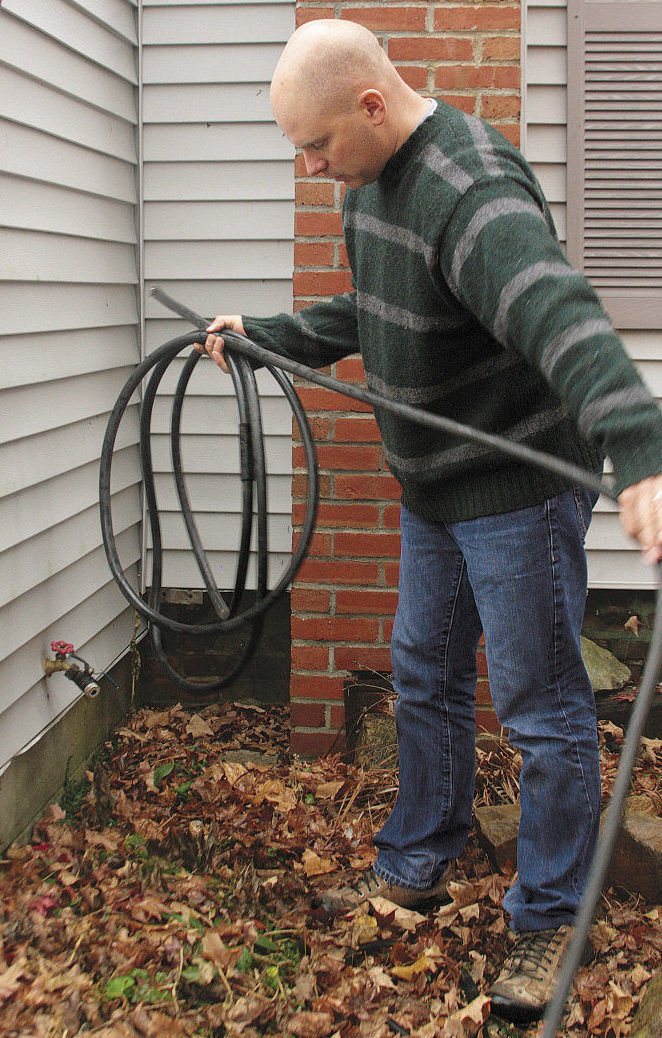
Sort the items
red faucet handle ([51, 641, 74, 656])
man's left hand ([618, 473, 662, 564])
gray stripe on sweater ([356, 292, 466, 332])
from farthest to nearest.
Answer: red faucet handle ([51, 641, 74, 656]) → gray stripe on sweater ([356, 292, 466, 332]) → man's left hand ([618, 473, 662, 564])

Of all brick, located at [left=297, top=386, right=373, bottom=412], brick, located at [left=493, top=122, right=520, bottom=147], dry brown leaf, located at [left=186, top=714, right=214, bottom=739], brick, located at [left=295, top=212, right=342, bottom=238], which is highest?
brick, located at [left=493, top=122, right=520, bottom=147]

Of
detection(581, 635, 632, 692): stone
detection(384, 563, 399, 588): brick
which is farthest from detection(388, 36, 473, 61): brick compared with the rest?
detection(581, 635, 632, 692): stone

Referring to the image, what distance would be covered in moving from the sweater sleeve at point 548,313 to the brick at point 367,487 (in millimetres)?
1285

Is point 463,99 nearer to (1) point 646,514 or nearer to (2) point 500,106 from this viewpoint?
(2) point 500,106

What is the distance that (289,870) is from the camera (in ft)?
7.80

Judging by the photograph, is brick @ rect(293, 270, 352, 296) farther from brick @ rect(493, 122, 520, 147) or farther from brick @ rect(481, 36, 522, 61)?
brick @ rect(481, 36, 522, 61)

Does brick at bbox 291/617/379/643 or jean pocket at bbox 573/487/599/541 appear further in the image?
brick at bbox 291/617/379/643

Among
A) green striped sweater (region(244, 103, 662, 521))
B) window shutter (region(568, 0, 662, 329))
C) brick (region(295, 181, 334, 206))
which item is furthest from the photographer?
window shutter (region(568, 0, 662, 329))

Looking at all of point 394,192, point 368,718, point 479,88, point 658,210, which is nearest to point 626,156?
point 658,210

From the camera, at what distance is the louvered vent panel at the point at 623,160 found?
278 centimetres

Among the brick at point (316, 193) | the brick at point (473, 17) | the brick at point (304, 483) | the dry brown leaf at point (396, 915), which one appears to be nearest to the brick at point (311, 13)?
the brick at point (473, 17)

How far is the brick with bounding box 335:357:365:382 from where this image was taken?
107 inches

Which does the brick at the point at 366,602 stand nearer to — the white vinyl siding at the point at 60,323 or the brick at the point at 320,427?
the brick at the point at 320,427

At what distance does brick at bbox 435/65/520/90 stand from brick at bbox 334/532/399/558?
130 centimetres
